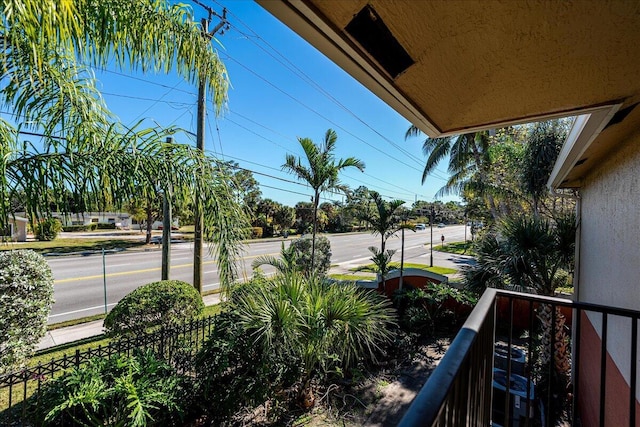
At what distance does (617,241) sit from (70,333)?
8913 millimetres

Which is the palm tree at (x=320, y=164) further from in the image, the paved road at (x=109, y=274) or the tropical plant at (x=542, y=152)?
the tropical plant at (x=542, y=152)

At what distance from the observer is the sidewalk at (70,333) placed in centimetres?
556

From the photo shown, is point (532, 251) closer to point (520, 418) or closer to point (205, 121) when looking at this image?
point (520, 418)

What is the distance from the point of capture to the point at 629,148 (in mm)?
2285

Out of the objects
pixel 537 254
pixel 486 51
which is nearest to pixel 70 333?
pixel 486 51

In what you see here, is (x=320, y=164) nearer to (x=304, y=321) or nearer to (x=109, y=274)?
(x=304, y=321)

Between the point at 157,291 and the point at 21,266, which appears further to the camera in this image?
the point at 157,291

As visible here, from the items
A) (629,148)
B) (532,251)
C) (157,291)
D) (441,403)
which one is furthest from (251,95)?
(441,403)

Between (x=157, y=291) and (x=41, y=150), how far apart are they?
3.35 meters

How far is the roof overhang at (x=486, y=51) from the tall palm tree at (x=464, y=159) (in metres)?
9.39

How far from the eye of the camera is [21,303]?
168 inches

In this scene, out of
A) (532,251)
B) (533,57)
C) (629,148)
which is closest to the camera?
(533,57)

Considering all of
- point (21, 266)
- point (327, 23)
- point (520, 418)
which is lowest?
point (520, 418)

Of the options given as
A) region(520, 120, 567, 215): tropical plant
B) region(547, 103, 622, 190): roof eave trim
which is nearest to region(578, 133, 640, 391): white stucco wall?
region(547, 103, 622, 190): roof eave trim
